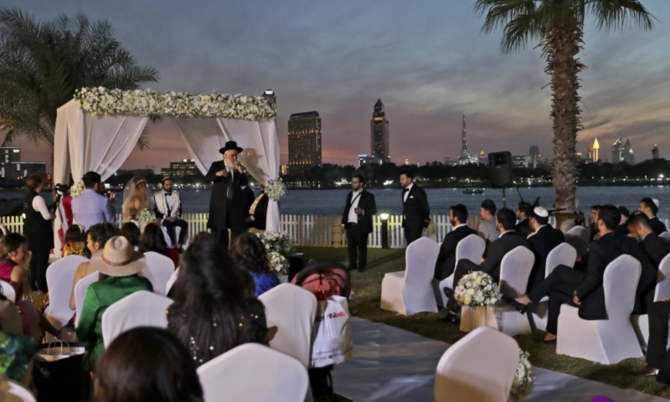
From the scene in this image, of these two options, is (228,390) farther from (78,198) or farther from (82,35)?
(82,35)

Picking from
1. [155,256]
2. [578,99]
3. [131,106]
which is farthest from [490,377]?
[578,99]

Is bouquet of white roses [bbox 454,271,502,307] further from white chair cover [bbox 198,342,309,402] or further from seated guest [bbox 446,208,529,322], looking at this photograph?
white chair cover [bbox 198,342,309,402]

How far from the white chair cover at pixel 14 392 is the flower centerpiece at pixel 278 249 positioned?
5405 mm

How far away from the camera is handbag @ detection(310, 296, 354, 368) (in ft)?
15.3

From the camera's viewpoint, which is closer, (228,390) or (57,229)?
(228,390)

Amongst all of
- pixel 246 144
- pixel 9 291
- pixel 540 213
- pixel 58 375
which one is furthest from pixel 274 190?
pixel 58 375

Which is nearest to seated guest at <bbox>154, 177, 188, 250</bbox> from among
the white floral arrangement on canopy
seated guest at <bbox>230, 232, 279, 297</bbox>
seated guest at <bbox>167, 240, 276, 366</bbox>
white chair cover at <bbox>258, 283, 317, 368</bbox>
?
the white floral arrangement on canopy

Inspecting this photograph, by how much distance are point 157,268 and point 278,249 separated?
2312 mm

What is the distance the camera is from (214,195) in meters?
10.2

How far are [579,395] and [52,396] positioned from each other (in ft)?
12.9

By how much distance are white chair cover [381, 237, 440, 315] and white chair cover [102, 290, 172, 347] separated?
4.89 metres

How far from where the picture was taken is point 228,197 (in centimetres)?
1007

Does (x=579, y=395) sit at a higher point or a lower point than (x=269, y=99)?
lower

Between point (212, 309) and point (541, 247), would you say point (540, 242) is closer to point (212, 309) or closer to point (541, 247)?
point (541, 247)
